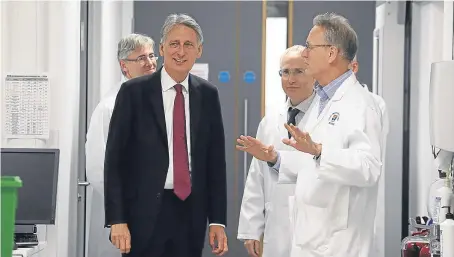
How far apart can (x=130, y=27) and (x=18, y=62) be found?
1.87 m

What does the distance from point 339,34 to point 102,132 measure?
1.54 m

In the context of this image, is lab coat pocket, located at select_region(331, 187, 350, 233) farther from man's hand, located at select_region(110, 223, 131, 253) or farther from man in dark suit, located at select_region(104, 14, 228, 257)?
man's hand, located at select_region(110, 223, 131, 253)

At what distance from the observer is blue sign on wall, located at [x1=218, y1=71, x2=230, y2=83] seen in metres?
5.53

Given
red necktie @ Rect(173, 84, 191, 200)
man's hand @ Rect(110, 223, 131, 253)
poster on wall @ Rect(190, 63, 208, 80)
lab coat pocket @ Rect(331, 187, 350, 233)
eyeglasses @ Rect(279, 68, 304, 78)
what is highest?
poster on wall @ Rect(190, 63, 208, 80)

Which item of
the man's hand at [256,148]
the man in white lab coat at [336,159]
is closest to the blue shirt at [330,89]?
the man in white lab coat at [336,159]

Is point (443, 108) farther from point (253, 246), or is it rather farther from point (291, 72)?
point (253, 246)

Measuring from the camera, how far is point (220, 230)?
10.6 feet

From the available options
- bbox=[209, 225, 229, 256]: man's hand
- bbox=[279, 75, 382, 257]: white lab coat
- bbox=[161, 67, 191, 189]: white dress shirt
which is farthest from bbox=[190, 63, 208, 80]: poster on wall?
bbox=[279, 75, 382, 257]: white lab coat

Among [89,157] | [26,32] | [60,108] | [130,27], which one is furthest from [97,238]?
[130,27]

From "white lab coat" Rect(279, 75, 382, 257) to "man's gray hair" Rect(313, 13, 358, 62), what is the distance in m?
0.12

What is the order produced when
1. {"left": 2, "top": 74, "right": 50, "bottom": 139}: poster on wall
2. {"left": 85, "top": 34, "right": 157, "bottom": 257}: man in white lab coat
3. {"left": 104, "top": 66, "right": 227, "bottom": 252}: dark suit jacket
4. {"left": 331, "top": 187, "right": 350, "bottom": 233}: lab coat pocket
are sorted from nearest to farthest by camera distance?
{"left": 331, "top": 187, "right": 350, "bottom": 233}: lab coat pocket → {"left": 104, "top": 66, "right": 227, "bottom": 252}: dark suit jacket → {"left": 2, "top": 74, "right": 50, "bottom": 139}: poster on wall → {"left": 85, "top": 34, "right": 157, "bottom": 257}: man in white lab coat

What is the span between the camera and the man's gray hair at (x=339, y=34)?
9.63 feet

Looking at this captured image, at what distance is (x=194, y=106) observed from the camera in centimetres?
322

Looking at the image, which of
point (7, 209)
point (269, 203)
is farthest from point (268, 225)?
point (7, 209)
